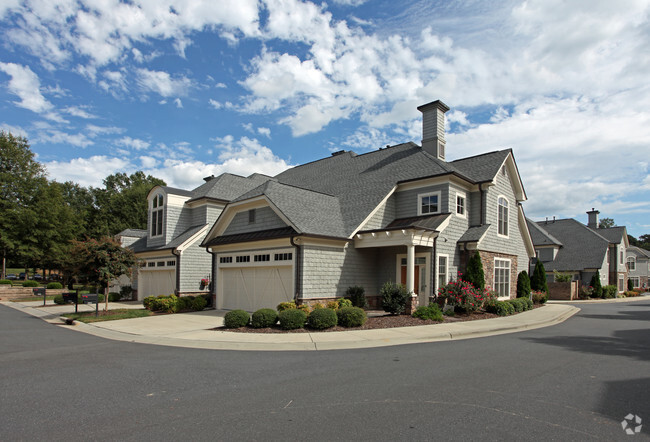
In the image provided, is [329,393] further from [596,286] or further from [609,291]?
[609,291]

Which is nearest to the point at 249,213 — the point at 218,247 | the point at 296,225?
the point at 218,247

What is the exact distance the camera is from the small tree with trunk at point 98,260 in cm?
1742

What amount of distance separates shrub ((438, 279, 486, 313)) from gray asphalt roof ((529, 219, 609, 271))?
27375 mm

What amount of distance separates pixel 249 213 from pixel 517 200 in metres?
15.6

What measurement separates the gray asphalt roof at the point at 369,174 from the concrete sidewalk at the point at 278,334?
6.09 meters

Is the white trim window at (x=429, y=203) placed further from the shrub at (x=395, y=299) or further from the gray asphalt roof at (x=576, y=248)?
the gray asphalt roof at (x=576, y=248)

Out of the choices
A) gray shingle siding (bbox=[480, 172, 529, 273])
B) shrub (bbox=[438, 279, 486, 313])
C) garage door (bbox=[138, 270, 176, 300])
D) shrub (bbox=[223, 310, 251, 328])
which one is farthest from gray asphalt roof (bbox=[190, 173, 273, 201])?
gray shingle siding (bbox=[480, 172, 529, 273])

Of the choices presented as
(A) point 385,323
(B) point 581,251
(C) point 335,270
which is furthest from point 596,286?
(A) point 385,323

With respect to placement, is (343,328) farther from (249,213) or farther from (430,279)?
(249,213)

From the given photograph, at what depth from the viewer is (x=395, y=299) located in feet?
52.5

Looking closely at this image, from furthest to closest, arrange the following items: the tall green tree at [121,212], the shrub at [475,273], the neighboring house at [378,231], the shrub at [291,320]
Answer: the tall green tree at [121,212] → the shrub at [475,273] → the neighboring house at [378,231] → the shrub at [291,320]

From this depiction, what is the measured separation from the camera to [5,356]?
9.61m

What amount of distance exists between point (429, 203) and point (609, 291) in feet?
96.4

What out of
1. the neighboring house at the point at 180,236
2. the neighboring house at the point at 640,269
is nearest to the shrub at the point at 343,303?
the neighboring house at the point at 180,236
